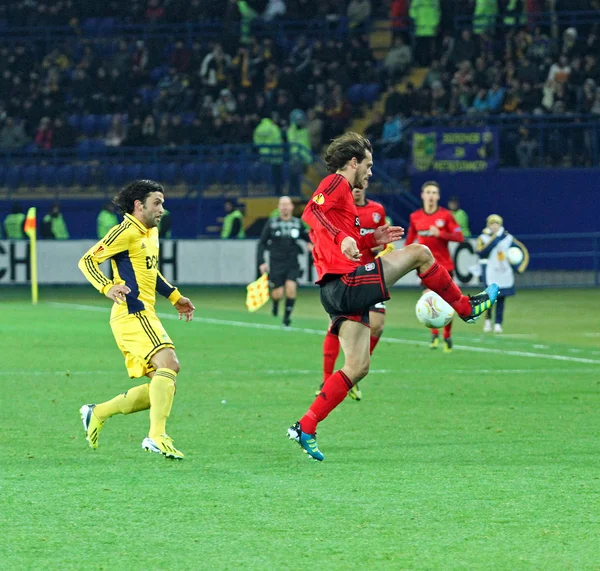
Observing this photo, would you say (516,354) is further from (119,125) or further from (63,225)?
(119,125)

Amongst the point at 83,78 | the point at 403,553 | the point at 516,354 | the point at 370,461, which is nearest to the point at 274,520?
the point at 403,553

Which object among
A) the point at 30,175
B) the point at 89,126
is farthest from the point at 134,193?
the point at 89,126

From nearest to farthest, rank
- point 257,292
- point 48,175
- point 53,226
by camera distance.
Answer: point 257,292, point 53,226, point 48,175

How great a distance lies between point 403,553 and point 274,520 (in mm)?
917

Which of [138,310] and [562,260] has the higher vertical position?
[138,310]

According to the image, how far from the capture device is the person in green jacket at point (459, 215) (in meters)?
28.7

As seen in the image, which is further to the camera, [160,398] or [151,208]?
[151,208]

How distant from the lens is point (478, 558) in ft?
19.0

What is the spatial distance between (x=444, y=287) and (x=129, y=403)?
2207 mm

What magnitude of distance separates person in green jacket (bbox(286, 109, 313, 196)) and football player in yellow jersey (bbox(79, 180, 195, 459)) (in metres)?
23.3

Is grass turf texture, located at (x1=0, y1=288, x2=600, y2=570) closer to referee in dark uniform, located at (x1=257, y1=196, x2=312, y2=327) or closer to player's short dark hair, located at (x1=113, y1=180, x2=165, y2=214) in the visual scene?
player's short dark hair, located at (x1=113, y1=180, x2=165, y2=214)

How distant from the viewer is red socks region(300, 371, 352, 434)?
8250 millimetres

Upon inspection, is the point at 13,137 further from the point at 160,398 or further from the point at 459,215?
the point at 160,398

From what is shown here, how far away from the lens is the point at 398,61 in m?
33.7
